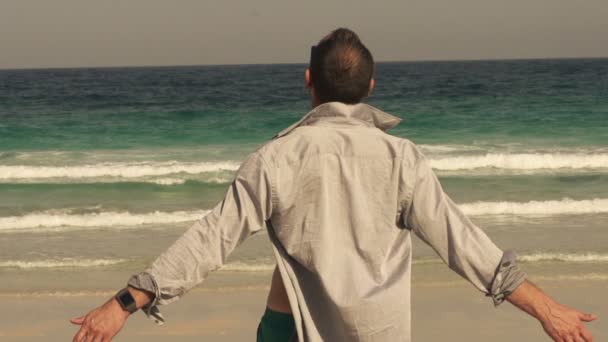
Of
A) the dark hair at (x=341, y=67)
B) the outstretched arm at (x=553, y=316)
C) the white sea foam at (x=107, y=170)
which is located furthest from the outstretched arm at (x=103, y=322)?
the white sea foam at (x=107, y=170)

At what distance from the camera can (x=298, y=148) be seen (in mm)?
2086

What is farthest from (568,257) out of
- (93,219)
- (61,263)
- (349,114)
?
(349,114)

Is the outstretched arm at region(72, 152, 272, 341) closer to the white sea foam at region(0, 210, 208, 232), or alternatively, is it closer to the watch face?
the watch face

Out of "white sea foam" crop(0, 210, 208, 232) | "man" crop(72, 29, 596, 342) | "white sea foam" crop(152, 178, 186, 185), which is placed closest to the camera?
"man" crop(72, 29, 596, 342)

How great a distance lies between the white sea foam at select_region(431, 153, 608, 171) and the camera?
15.8 meters

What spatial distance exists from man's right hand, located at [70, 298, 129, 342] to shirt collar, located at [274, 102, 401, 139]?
0.57m

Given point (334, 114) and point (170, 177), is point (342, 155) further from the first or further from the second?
point (170, 177)

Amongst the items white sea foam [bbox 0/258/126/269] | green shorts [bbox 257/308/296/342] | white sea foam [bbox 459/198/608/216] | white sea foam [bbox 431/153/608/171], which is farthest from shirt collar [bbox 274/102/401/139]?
white sea foam [bbox 431/153/608/171]

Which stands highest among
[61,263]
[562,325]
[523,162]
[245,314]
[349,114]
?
[349,114]

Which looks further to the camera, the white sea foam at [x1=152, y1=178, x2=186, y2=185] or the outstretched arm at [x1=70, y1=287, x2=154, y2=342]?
the white sea foam at [x1=152, y1=178, x2=186, y2=185]

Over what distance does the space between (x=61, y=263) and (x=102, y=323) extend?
6284mm

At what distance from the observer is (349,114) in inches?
84.7

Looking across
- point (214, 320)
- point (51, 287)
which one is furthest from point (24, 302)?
point (214, 320)

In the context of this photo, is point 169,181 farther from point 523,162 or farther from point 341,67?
point 341,67
